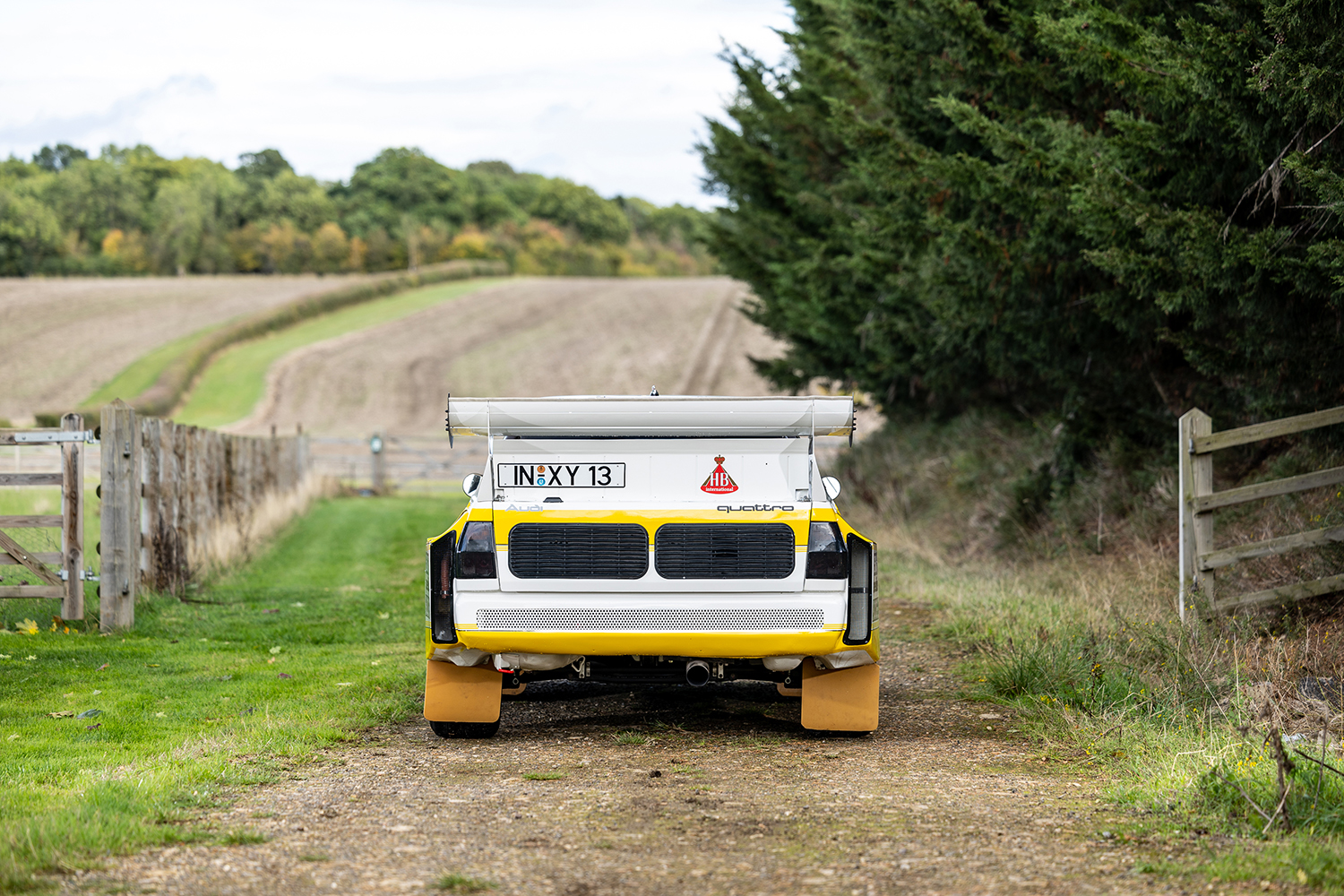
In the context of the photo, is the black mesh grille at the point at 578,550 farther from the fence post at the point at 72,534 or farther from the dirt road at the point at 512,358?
the dirt road at the point at 512,358

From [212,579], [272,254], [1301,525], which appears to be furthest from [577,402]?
[272,254]

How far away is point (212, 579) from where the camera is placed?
1536 cm

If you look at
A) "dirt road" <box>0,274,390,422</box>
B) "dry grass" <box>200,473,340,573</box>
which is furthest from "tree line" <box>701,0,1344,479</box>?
"dirt road" <box>0,274,390,422</box>

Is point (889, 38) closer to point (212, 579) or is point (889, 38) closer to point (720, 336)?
point (212, 579)

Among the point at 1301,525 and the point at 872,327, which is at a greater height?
the point at 872,327

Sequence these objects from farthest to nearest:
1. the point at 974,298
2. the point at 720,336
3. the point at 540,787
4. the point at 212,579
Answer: the point at 720,336, the point at 212,579, the point at 974,298, the point at 540,787

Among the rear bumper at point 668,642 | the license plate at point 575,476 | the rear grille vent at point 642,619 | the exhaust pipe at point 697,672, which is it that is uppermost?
the license plate at point 575,476

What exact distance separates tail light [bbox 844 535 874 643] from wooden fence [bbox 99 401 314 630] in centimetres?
727

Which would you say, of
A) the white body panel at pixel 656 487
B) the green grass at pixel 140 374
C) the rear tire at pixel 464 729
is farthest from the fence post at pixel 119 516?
the green grass at pixel 140 374

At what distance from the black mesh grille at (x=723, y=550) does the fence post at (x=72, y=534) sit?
21.6 feet

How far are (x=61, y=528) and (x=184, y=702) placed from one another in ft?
12.4

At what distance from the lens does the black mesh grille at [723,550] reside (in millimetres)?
7312

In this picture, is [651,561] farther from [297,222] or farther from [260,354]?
[297,222]

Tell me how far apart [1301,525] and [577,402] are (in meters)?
6.22
